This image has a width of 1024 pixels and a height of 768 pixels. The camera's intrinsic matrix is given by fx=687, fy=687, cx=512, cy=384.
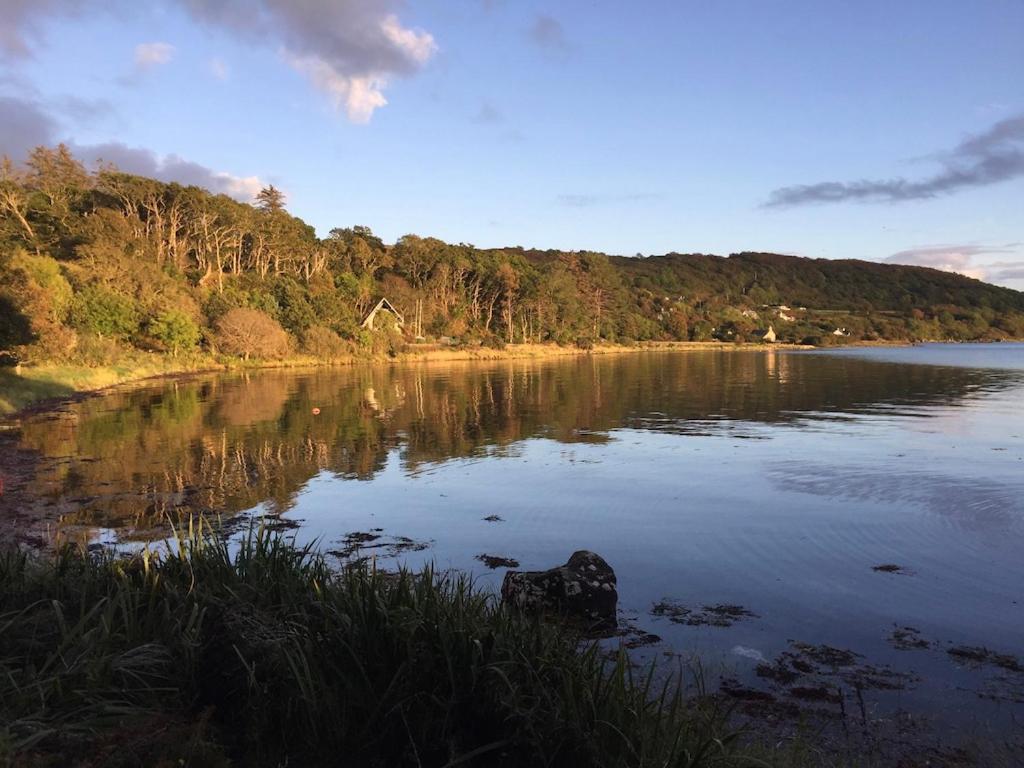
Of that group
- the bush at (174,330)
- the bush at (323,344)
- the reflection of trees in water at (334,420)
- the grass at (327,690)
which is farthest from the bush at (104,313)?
the grass at (327,690)

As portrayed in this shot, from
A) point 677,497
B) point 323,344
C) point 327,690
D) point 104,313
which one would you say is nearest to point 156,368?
point 104,313

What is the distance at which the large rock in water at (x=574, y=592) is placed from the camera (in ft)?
25.0

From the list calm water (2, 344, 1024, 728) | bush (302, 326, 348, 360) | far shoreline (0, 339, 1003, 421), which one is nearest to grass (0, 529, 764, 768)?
calm water (2, 344, 1024, 728)

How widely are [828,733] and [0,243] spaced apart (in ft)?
235

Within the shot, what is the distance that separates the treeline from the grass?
3326 cm

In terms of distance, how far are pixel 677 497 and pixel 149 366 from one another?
46244 mm

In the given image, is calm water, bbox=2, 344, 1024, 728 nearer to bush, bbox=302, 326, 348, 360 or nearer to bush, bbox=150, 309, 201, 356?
bush, bbox=150, 309, 201, 356

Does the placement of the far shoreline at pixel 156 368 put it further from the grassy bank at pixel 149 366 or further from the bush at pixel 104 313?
the bush at pixel 104 313

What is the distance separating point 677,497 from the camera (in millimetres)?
14750

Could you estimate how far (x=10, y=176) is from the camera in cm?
7200

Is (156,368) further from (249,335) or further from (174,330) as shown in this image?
(249,335)

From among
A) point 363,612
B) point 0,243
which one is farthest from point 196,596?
point 0,243

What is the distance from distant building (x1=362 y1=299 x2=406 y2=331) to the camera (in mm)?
87387

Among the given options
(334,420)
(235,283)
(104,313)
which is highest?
(235,283)
